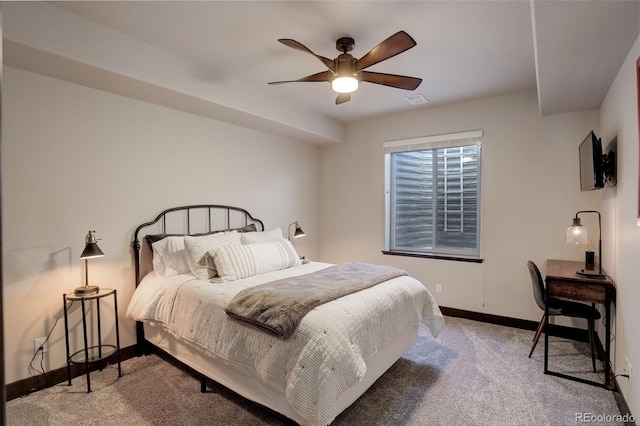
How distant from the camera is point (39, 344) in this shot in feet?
8.52

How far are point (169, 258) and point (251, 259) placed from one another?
0.73 m

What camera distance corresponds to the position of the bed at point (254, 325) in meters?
1.94

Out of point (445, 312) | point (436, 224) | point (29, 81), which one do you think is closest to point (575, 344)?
point (445, 312)

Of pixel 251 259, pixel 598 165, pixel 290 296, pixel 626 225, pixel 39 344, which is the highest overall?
pixel 598 165

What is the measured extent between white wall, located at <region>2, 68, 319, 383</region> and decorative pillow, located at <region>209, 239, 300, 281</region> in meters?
Answer: 0.87

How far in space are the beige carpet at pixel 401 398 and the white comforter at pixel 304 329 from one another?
37 cm

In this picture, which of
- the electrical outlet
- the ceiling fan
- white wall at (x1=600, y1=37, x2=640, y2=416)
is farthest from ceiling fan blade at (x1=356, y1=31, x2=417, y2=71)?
the electrical outlet

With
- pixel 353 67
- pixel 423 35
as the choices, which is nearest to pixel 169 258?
pixel 353 67

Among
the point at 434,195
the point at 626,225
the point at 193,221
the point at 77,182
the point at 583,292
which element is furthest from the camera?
the point at 434,195

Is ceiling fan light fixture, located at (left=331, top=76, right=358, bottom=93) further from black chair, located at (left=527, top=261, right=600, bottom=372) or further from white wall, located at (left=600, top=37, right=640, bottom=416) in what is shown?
black chair, located at (left=527, top=261, right=600, bottom=372)

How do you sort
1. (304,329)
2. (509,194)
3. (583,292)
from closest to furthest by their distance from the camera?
(304,329)
(583,292)
(509,194)

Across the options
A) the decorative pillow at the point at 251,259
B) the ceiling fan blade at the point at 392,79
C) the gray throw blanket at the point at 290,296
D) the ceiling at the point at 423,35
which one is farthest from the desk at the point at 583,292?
the decorative pillow at the point at 251,259

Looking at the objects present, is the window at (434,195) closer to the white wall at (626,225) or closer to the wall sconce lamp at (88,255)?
the white wall at (626,225)

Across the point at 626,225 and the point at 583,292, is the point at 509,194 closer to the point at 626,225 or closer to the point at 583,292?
the point at 583,292
